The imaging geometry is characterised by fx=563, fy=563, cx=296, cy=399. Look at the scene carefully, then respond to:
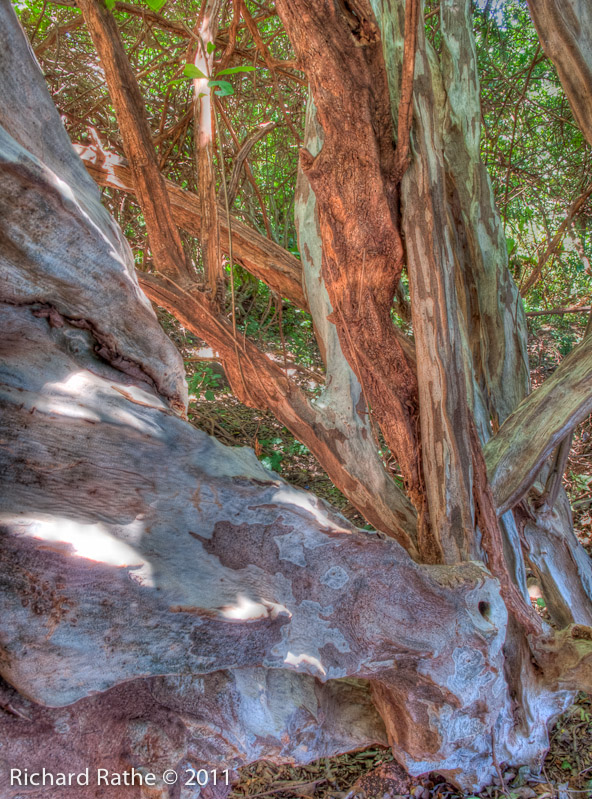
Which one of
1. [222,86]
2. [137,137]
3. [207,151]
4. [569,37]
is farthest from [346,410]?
[569,37]

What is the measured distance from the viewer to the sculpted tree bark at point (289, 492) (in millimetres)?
1250

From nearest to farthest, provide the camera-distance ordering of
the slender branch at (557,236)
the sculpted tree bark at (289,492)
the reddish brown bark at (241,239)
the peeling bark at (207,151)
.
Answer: the sculpted tree bark at (289,492) → the peeling bark at (207,151) → the reddish brown bark at (241,239) → the slender branch at (557,236)

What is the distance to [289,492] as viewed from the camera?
160cm

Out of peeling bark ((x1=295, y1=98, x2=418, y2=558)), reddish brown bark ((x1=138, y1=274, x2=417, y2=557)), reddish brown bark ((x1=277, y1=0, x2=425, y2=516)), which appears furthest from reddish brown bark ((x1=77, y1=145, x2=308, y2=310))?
reddish brown bark ((x1=277, y1=0, x2=425, y2=516))

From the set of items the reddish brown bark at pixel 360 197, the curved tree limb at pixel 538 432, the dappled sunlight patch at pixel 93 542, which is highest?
the reddish brown bark at pixel 360 197

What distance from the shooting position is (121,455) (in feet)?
4.67

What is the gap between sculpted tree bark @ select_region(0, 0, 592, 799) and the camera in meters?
1.25

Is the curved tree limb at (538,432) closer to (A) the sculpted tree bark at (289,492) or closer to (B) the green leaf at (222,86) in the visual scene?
(A) the sculpted tree bark at (289,492)

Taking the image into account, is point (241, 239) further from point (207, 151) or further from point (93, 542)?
point (93, 542)

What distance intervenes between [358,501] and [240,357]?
2.67 ft

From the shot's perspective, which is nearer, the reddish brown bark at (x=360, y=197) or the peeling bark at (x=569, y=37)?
the reddish brown bark at (x=360, y=197)

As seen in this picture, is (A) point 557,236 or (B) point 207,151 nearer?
(B) point 207,151

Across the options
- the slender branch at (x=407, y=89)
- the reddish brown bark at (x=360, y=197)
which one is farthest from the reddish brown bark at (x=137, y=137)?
the slender branch at (x=407, y=89)

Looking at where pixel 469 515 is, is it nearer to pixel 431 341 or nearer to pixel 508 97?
pixel 431 341
